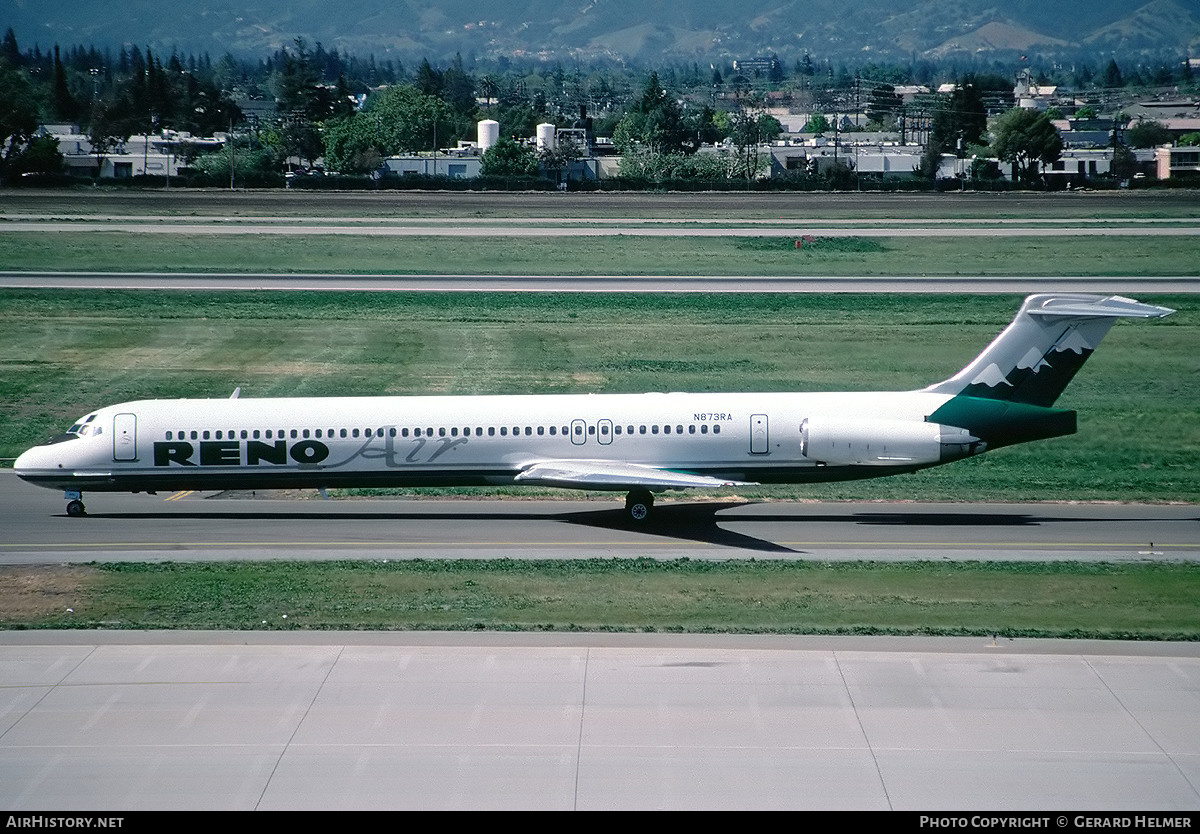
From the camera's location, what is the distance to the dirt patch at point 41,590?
87.5 feet

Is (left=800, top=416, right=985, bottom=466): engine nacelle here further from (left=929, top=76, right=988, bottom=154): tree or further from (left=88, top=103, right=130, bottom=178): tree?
(left=929, top=76, right=988, bottom=154): tree

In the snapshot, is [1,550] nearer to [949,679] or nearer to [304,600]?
[304,600]

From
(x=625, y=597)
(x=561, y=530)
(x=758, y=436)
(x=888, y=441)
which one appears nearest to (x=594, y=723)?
(x=625, y=597)

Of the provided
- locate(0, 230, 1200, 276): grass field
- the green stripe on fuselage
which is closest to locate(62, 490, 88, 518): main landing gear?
the green stripe on fuselage

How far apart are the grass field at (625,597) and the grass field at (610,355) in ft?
30.1

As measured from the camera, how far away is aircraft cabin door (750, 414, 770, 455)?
34094 mm

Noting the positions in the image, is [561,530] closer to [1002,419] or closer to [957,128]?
[1002,419]

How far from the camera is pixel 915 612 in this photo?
2655cm

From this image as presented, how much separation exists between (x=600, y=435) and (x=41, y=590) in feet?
45.8

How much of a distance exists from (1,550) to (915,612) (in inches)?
855

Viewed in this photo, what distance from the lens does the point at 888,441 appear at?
111ft

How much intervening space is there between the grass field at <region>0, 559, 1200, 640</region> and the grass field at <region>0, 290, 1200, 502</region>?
916 cm

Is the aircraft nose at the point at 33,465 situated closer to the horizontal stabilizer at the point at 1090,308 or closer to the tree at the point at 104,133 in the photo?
the horizontal stabilizer at the point at 1090,308

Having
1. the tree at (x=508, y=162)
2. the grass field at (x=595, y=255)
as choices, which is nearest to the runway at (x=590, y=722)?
the grass field at (x=595, y=255)
